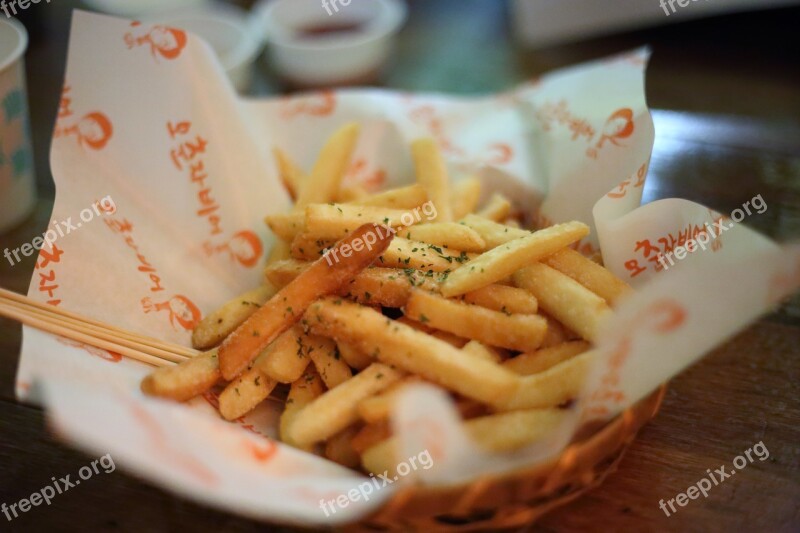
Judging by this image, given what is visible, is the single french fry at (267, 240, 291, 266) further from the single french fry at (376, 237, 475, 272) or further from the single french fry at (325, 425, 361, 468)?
the single french fry at (325, 425, 361, 468)

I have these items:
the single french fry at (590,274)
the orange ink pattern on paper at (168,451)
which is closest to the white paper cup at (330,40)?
the single french fry at (590,274)

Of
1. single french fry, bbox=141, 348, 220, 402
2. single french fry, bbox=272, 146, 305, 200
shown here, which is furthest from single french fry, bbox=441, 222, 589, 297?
single french fry, bbox=272, 146, 305, 200

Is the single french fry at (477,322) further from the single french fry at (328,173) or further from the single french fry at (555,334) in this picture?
the single french fry at (328,173)

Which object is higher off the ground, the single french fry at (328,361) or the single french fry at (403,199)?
the single french fry at (403,199)

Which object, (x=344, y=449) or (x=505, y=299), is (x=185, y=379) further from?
(x=505, y=299)

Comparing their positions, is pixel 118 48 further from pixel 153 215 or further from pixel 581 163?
pixel 581 163

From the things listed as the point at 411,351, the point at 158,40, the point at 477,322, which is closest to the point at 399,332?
the point at 411,351

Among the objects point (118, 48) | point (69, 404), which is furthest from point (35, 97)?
point (69, 404)
